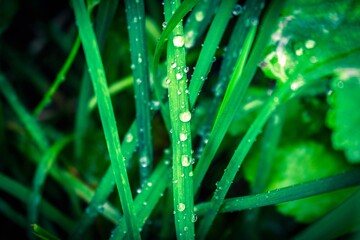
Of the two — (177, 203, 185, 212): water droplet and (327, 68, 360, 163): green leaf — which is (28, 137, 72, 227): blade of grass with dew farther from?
(327, 68, 360, 163): green leaf

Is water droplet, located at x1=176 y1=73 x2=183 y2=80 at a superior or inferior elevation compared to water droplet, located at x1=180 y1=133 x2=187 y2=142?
superior

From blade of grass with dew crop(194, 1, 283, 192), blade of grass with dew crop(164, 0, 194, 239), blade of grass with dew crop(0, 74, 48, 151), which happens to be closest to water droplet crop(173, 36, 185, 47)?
blade of grass with dew crop(164, 0, 194, 239)

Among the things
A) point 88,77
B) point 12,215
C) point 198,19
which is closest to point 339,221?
point 198,19

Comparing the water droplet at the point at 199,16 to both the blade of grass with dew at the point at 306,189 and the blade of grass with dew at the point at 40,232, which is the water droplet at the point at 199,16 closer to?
the blade of grass with dew at the point at 306,189

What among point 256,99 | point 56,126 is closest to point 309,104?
point 256,99

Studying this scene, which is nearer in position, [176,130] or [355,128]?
[176,130]

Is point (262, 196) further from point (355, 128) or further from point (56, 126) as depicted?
point (56, 126)

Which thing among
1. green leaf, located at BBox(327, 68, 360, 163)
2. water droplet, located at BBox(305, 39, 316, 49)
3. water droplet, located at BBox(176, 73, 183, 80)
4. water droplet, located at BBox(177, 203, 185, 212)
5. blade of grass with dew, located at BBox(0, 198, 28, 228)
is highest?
water droplet, located at BBox(305, 39, 316, 49)
